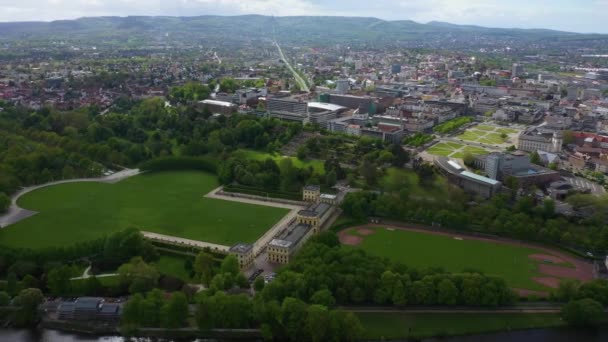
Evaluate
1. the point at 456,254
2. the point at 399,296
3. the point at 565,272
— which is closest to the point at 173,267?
the point at 399,296

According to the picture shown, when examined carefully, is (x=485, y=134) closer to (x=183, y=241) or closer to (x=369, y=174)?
(x=369, y=174)

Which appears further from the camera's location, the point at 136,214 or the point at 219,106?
the point at 219,106

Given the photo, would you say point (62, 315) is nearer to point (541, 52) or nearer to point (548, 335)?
point (548, 335)

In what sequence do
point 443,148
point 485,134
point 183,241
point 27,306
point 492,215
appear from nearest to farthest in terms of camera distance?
point 27,306, point 183,241, point 492,215, point 443,148, point 485,134

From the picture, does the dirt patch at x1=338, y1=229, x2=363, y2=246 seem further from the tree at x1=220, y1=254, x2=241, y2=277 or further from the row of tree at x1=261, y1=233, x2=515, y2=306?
the tree at x1=220, y1=254, x2=241, y2=277

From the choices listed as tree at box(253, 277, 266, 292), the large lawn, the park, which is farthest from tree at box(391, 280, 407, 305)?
the large lawn

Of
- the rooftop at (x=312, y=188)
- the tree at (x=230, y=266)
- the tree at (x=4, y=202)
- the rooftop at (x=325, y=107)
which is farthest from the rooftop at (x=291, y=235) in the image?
the rooftop at (x=325, y=107)
